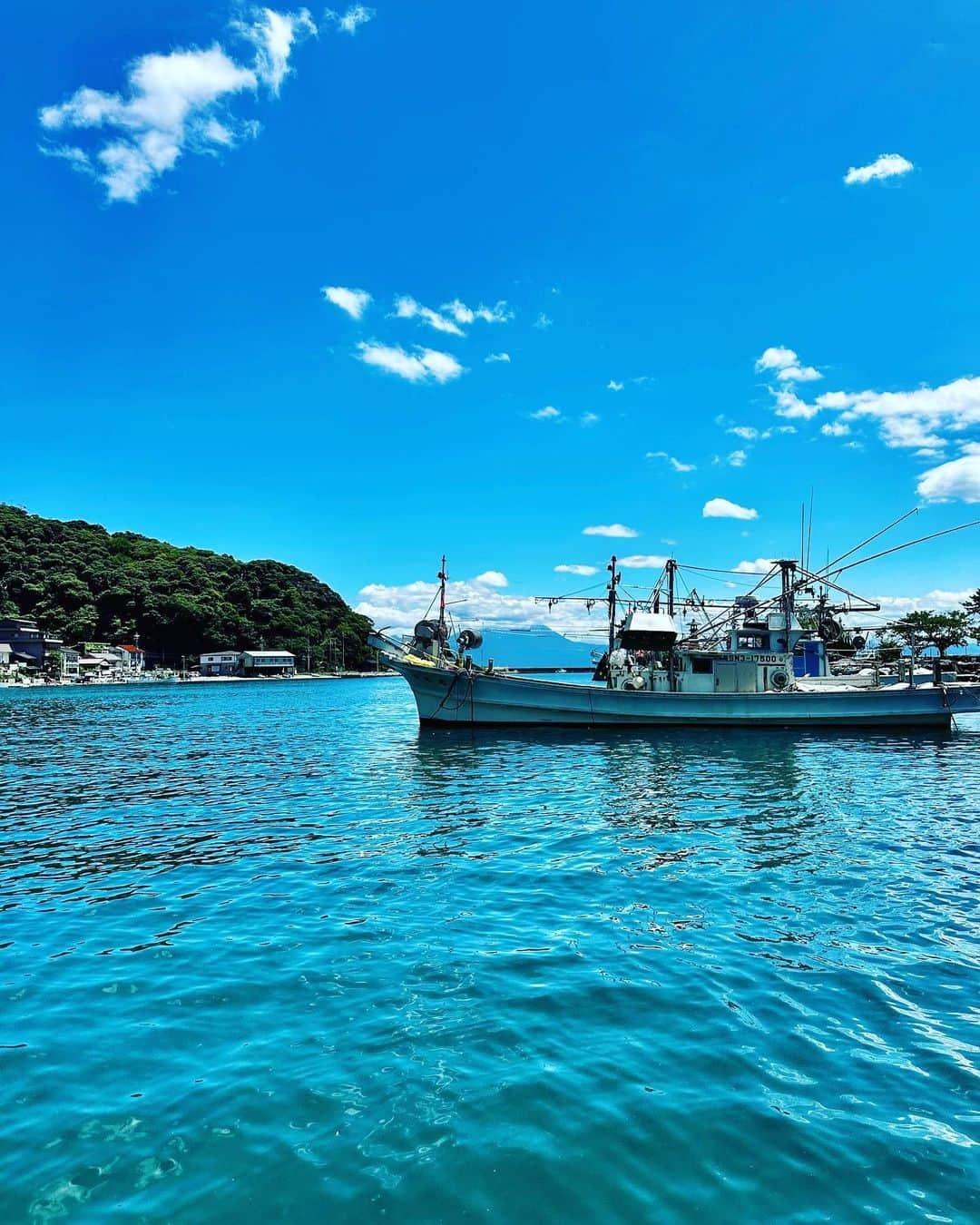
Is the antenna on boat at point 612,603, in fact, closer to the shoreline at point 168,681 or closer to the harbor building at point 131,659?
the shoreline at point 168,681

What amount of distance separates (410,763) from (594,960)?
22114mm

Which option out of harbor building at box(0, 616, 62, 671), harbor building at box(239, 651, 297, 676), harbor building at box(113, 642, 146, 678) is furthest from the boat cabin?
harbor building at box(239, 651, 297, 676)

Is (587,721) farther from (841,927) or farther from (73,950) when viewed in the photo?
(73,950)

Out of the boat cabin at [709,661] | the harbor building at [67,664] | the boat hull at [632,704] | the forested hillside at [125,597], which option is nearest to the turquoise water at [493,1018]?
the boat hull at [632,704]

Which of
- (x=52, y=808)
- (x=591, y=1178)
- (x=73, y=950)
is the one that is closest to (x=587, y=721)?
(x=52, y=808)

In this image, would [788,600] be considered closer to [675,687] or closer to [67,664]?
[675,687]

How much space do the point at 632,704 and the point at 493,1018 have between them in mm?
34517

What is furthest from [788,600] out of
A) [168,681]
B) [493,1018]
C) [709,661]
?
[168,681]

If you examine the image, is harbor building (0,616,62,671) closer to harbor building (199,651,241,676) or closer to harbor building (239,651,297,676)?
harbor building (199,651,241,676)

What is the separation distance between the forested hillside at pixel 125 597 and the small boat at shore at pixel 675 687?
138 m

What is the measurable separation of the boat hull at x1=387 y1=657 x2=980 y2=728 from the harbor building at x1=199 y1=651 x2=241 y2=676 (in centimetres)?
13934

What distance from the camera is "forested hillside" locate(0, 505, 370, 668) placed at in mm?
158375

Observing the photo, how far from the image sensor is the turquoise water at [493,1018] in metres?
5.50

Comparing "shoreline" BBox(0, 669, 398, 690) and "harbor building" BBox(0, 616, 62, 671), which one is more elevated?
"harbor building" BBox(0, 616, 62, 671)
